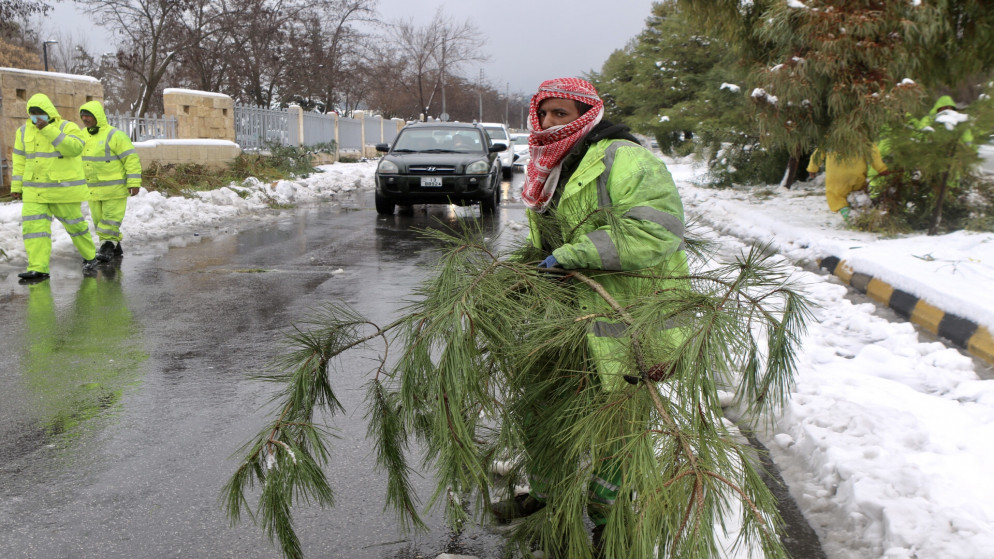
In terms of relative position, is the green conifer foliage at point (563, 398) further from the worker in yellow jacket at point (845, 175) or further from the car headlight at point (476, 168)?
the car headlight at point (476, 168)

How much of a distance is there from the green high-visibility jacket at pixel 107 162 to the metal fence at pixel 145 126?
22.1 ft

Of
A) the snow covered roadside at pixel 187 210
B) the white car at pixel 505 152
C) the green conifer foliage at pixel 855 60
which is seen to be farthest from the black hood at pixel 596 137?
the white car at pixel 505 152

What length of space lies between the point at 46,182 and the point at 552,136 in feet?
24.3

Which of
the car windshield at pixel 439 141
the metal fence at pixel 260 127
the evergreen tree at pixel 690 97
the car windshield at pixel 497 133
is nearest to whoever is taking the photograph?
the car windshield at pixel 439 141

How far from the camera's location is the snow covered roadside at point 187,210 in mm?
9698

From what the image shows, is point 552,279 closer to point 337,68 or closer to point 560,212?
point 560,212

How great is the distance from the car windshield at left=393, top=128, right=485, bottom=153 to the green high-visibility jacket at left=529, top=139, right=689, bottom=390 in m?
12.3

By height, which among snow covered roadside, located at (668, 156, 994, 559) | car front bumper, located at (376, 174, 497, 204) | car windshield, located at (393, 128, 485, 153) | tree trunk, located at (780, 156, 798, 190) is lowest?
snow covered roadside, located at (668, 156, 994, 559)

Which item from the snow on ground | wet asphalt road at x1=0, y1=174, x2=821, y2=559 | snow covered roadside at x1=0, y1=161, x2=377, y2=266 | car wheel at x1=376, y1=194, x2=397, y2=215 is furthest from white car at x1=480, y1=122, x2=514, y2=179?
the snow on ground

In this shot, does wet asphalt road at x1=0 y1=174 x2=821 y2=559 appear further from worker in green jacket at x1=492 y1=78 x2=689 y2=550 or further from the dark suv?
the dark suv

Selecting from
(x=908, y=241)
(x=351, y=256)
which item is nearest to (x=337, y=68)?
(x=351, y=256)

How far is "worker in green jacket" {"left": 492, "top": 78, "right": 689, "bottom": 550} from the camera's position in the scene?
2432 millimetres

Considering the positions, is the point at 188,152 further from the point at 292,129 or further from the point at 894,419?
the point at 894,419

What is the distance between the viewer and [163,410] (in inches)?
170
